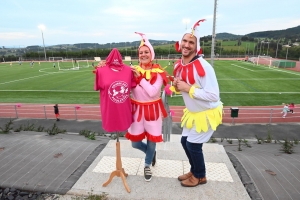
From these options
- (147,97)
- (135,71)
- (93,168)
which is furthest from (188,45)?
(93,168)

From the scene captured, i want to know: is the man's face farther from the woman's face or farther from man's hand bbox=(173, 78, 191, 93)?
the woman's face

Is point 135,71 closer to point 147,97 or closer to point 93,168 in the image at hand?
point 147,97

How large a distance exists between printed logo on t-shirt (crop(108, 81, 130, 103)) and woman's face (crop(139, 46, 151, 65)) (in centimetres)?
52

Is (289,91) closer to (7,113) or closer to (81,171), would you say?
(81,171)

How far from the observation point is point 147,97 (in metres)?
3.35

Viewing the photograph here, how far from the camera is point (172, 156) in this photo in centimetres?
455

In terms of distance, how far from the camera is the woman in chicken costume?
323cm

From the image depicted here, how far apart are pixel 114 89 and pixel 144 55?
730 millimetres

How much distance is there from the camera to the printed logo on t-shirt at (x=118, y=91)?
300 centimetres

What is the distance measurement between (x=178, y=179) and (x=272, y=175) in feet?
5.36

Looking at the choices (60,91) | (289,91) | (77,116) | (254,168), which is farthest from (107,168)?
(289,91)

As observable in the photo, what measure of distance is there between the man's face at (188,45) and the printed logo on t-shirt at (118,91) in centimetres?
95

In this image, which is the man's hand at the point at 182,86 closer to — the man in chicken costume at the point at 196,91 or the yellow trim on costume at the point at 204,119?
the man in chicken costume at the point at 196,91

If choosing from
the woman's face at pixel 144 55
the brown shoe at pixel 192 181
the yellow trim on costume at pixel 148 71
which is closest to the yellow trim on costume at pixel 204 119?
the yellow trim on costume at pixel 148 71
